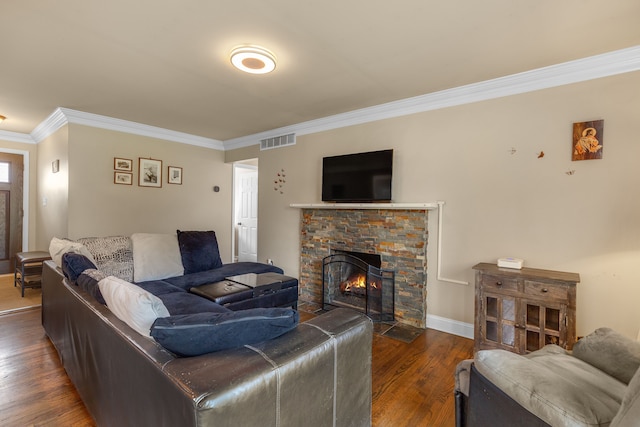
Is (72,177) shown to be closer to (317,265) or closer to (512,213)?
(317,265)

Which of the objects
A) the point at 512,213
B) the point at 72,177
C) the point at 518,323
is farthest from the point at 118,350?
the point at 72,177

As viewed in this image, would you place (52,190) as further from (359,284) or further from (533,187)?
(533,187)

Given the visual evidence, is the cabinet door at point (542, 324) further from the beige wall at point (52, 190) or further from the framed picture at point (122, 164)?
the beige wall at point (52, 190)

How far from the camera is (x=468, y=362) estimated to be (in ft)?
4.34

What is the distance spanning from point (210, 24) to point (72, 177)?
10.4 feet

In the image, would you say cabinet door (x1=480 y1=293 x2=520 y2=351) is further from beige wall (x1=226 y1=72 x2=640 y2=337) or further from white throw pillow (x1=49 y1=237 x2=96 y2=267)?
white throw pillow (x1=49 y1=237 x2=96 y2=267)

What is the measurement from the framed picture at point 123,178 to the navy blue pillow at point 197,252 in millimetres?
1283

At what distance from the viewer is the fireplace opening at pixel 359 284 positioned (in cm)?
341

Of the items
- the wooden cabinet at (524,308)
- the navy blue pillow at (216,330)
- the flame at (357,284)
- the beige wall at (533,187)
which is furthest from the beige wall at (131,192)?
the wooden cabinet at (524,308)

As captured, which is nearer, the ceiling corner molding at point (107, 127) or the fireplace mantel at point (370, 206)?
the fireplace mantel at point (370, 206)

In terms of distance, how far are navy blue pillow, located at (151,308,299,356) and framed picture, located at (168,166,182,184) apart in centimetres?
413

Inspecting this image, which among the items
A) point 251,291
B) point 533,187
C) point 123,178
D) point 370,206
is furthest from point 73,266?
point 533,187

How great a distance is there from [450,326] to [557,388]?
2.23 m

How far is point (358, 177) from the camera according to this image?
3.59 metres
